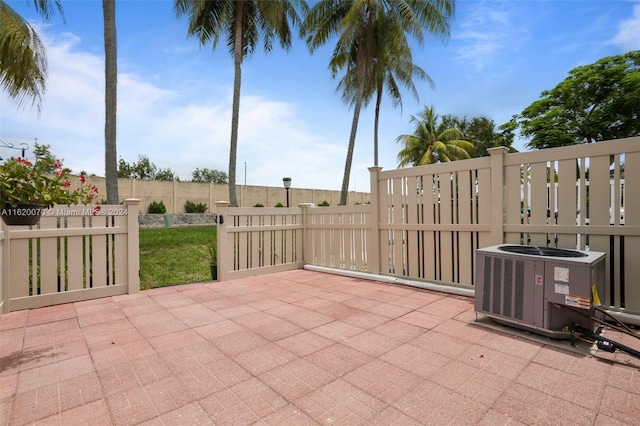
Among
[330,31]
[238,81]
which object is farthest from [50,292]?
[330,31]

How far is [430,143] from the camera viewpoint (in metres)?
22.2

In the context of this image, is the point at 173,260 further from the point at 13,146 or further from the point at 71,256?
the point at 13,146

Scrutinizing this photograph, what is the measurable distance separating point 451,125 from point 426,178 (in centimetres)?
2377

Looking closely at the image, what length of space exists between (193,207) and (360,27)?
15.2m

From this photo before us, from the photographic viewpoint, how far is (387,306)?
13.2ft

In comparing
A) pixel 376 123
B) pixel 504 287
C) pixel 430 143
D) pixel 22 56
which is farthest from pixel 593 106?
pixel 22 56

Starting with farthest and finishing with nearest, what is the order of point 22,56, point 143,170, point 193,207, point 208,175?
point 208,175
point 143,170
point 193,207
point 22,56

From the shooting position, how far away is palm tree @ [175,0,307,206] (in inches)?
416

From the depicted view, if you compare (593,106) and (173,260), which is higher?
(593,106)

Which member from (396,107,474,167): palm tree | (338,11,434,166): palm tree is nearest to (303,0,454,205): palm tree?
(338,11,434,166): palm tree

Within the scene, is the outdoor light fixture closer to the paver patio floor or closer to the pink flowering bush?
the pink flowering bush

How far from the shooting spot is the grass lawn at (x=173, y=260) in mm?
6796

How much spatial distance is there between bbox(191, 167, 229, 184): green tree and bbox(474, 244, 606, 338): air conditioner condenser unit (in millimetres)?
44891

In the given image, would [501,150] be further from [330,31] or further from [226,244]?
[330,31]
